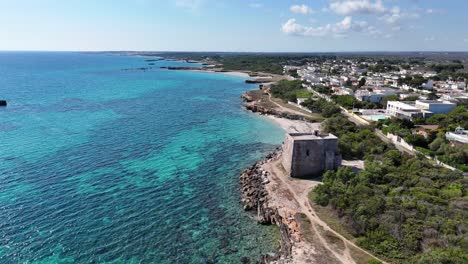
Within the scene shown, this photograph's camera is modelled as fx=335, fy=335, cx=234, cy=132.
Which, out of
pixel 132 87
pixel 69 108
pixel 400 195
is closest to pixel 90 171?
pixel 400 195

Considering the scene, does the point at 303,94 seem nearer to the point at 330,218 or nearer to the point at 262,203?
the point at 262,203

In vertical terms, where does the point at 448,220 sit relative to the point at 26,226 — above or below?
above

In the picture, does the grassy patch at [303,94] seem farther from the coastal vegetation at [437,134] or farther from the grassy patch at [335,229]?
the grassy patch at [335,229]

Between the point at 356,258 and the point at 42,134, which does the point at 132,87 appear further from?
the point at 356,258

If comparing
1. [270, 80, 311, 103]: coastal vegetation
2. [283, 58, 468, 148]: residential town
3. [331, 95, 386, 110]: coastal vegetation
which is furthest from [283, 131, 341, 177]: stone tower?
[270, 80, 311, 103]: coastal vegetation

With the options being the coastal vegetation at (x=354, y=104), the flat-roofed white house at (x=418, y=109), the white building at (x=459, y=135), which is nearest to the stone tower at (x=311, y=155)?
the white building at (x=459, y=135)

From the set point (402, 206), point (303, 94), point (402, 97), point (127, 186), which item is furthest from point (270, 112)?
point (402, 206)

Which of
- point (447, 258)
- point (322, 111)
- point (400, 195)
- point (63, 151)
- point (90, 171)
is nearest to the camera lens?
point (447, 258)
